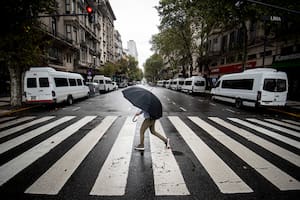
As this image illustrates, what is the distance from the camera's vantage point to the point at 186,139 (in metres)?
5.84

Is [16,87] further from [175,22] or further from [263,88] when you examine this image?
[175,22]

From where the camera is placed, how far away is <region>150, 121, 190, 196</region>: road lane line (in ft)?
10.1

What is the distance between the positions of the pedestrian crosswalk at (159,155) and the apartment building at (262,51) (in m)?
14.1

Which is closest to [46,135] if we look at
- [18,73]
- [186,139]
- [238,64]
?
[186,139]

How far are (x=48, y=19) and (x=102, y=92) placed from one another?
12.3m

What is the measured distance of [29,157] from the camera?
4.35 metres

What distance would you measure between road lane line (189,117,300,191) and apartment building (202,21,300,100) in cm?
1487

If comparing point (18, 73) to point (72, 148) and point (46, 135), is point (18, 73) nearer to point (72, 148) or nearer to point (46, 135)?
point (46, 135)

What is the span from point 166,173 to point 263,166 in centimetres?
225

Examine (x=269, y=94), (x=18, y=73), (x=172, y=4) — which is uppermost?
(x=172, y=4)

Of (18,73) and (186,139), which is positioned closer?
(186,139)

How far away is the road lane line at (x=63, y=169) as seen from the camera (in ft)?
10.2

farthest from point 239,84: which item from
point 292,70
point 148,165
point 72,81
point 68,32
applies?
point 68,32

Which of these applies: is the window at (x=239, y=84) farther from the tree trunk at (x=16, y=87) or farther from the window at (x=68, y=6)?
the window at (x=68, y=6)
